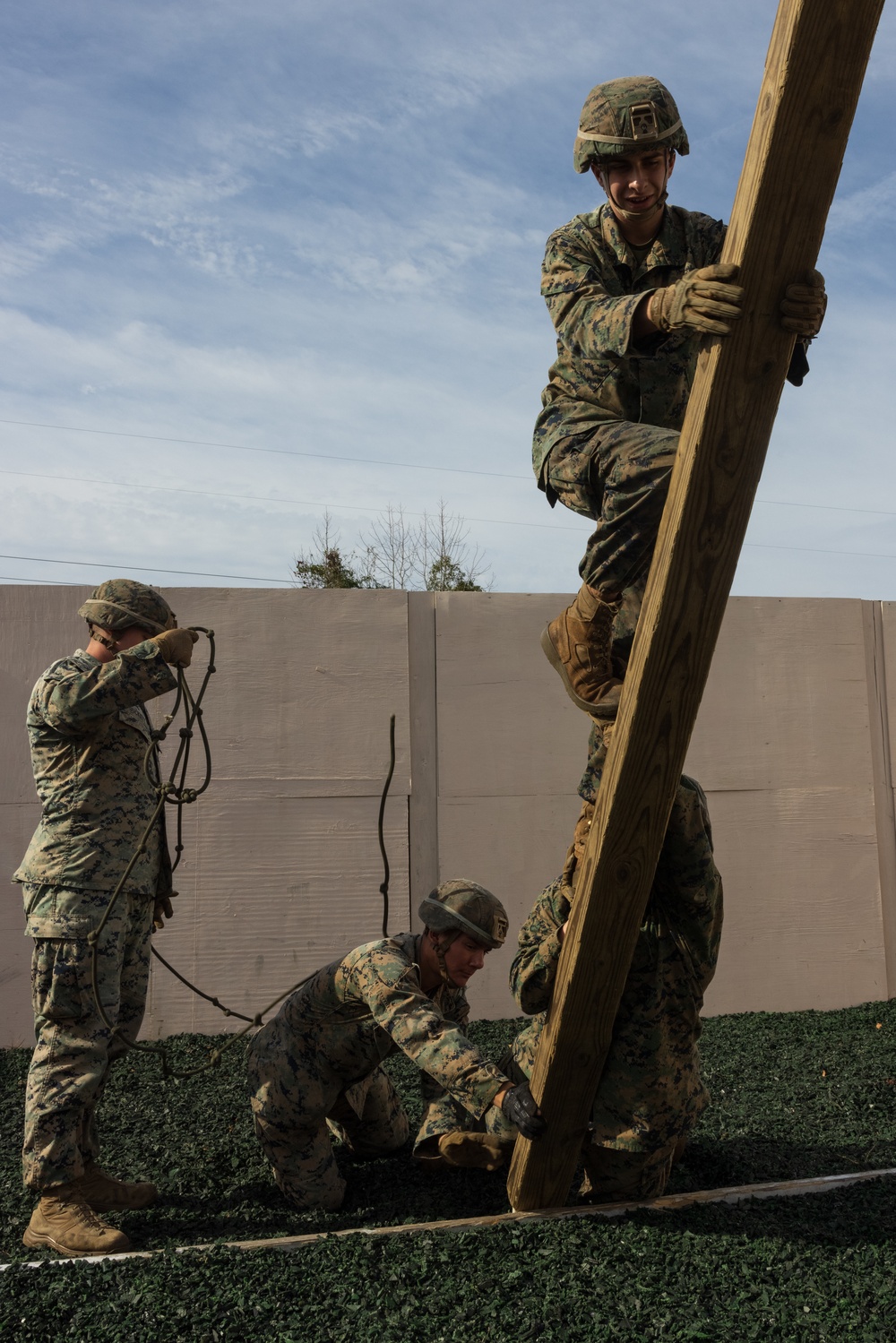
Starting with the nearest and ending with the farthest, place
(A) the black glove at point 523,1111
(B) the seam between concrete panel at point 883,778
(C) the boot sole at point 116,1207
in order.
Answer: (A) the black glove at point 523,1111, (C) the boot sole at point 116,1207, (B) the seam between concrete panel at point 883,778

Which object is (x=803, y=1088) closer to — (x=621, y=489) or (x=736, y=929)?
(x=736, y=929)

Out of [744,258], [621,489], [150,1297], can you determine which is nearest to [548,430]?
[621,489]

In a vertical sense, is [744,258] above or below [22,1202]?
above

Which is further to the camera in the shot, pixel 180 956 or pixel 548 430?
pixel 180 956

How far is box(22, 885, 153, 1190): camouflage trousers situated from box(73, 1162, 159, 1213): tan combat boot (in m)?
0.05

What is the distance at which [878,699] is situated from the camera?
669 centimetres

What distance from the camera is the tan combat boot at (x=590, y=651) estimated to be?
116 inches

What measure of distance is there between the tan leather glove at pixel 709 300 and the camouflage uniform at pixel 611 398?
1.07 feet

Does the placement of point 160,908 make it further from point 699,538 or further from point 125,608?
point 699,538

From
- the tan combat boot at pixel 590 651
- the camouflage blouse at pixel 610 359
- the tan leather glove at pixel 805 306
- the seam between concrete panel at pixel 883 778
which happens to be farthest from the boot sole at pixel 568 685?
the seam between concrete panel at pixel 883 778

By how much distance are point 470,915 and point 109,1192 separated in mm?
1407

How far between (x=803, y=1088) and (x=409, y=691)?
2741 millimetres

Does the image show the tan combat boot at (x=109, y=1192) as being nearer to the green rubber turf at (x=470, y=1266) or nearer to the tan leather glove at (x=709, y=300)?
the green rubber turf at (x=470, y=1266)

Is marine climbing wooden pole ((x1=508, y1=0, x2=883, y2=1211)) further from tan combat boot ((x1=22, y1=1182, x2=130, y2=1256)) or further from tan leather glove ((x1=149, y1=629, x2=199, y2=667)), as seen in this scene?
tan leather glove ((x1=149, y1=629, x2=199, y2=667))
